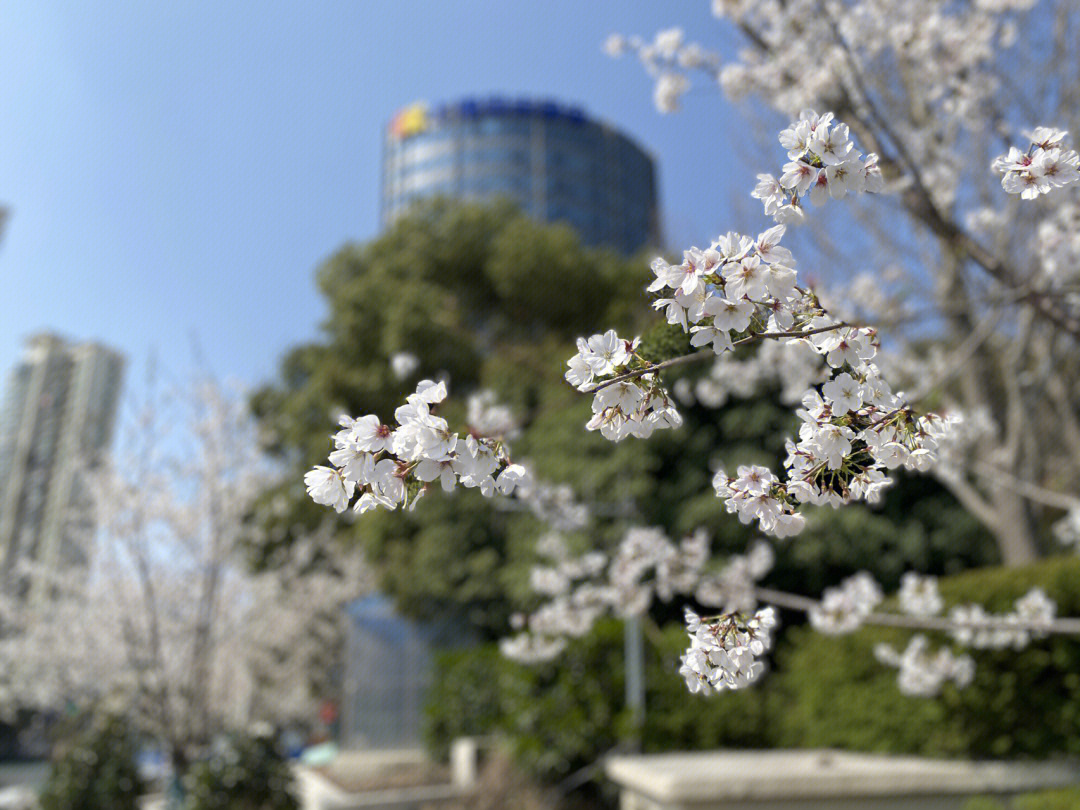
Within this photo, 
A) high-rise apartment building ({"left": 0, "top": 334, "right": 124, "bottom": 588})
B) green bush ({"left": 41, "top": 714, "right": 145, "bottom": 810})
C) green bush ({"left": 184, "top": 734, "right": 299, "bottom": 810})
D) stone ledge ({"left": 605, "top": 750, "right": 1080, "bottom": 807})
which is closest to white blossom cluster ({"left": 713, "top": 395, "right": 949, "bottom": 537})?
stone ledge ({"left": 605, "top": 750, "right": 1080, "bottom": 807})

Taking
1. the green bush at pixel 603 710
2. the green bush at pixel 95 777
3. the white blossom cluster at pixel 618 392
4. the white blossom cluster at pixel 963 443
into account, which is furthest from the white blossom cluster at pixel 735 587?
the green bush at pixel 95 777

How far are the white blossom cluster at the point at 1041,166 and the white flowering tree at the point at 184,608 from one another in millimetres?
6052

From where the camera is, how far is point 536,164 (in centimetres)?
3816

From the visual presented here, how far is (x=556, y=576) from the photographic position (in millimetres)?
4590

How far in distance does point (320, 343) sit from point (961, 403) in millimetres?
12065

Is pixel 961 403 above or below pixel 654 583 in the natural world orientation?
above

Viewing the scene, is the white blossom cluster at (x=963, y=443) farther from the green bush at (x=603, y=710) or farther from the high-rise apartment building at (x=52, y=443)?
the high-rise apartment building at (x=52, y=443)

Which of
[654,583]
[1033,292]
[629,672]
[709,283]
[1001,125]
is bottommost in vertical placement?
[629,672]

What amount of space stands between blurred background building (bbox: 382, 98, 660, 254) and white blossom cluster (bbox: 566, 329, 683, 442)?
36733 mm

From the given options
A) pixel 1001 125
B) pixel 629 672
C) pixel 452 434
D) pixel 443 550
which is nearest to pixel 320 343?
pixel 443 550

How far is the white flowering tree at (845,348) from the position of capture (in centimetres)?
122

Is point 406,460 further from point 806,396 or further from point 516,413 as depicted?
point 516,413

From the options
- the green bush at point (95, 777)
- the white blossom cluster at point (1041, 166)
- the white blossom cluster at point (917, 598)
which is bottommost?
the green bush at point (95, 777)

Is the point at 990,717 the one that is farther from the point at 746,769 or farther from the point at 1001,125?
the point at 1001,125
